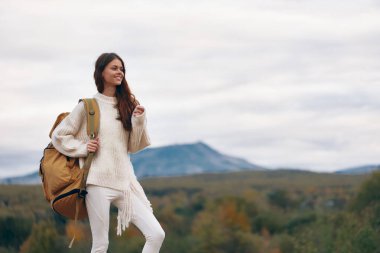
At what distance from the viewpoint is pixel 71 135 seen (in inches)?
336

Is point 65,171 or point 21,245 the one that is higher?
point 65,171

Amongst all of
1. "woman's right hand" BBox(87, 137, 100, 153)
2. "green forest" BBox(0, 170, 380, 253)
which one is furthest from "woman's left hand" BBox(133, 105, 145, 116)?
"green forest" BBox(0, 170, 380, 253)

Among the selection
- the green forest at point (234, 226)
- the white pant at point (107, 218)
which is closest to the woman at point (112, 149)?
the white pant at point (107, 218)

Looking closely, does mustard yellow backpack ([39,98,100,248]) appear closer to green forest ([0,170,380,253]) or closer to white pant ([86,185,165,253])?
white pant ([86,185,165,253])

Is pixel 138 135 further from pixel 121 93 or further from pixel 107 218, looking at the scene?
pixel 107 218

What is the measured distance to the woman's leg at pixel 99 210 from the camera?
27.6 feet

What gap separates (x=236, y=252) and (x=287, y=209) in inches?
1250

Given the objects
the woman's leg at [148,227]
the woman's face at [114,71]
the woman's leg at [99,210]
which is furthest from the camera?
the woman's face at [114,71]

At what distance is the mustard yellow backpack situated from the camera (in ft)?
27.4

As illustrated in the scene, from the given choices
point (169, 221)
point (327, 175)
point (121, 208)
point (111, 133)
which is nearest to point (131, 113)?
point (111, 133)

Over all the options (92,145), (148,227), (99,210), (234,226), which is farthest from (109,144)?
(234,226)

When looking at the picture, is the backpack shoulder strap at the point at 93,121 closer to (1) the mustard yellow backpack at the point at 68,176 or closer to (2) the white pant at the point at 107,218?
(1) the mustard yellow backpack at the point at 68,176

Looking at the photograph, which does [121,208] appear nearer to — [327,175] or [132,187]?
[132,187]

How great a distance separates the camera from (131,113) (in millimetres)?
8531
